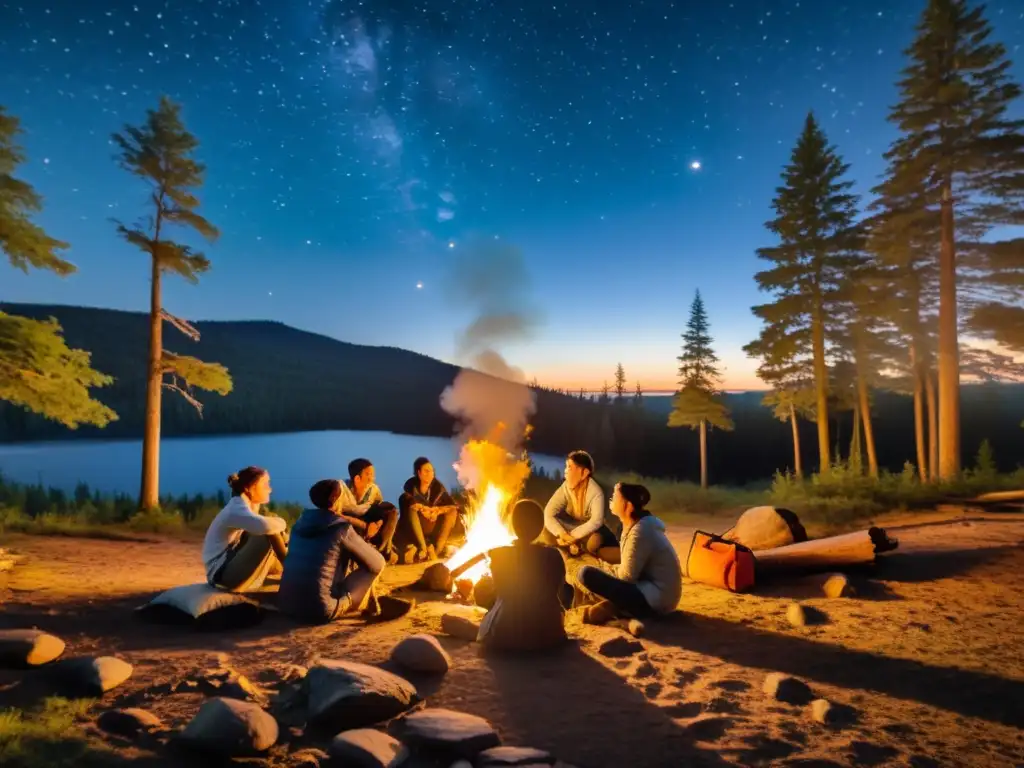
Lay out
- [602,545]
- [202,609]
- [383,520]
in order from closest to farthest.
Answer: [202,609] < [602,545] < [383,520]

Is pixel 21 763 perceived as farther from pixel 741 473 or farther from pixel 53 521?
pixel 741 473

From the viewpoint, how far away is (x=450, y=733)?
396cm

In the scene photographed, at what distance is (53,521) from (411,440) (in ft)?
193

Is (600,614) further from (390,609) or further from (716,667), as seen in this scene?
(390,609)

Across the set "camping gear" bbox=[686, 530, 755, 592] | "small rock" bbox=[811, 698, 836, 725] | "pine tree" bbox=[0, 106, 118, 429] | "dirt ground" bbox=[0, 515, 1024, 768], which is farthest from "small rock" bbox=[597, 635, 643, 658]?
"pine tree" bbox=[0, 106, 118, 429]

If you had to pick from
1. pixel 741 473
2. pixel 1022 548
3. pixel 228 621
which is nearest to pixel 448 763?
pixel 228 621

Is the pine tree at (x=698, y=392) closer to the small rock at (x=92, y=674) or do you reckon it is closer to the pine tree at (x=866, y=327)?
the pine tree at (x=866, y=327)

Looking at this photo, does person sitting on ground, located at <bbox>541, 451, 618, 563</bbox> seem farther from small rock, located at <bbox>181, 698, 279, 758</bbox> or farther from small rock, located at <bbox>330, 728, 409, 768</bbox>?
small rock, located at <bbox>181, 698, 279, 758</bbox>

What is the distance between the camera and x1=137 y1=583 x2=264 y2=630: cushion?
632 centimetres

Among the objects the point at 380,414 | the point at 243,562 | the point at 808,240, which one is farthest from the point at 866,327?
the point at 380,414

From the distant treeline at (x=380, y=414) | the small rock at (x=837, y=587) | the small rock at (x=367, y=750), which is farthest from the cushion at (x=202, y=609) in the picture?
the distant treeline at (x=380, y=414)

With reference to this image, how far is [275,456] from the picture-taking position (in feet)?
182

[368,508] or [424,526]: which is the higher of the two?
[368,508]

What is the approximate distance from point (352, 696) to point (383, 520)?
17.3 feet
